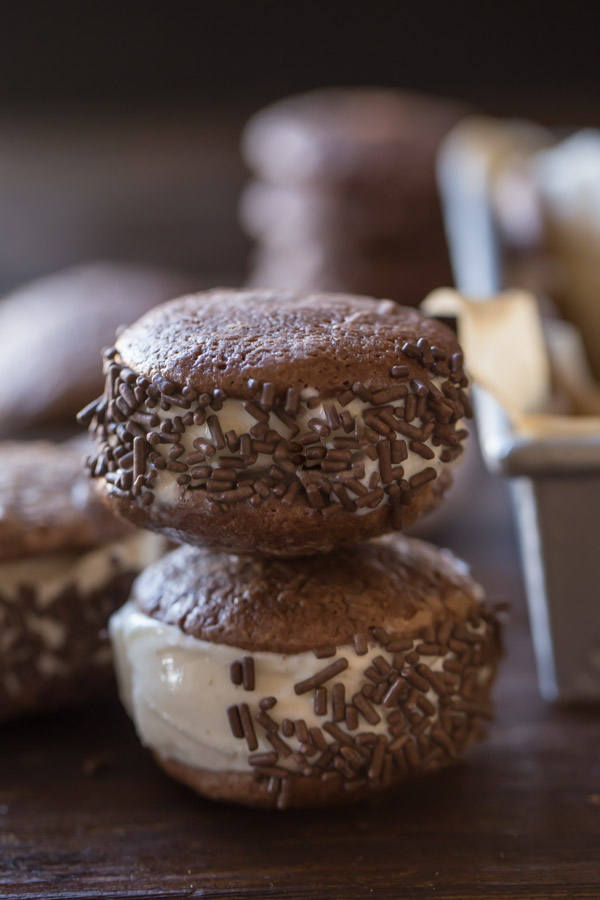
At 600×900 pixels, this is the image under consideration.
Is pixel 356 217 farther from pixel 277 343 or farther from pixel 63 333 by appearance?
pixel 277 343

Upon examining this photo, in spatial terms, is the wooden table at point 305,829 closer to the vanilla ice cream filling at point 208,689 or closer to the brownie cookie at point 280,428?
the vanilla ice cream filling at point 208,689

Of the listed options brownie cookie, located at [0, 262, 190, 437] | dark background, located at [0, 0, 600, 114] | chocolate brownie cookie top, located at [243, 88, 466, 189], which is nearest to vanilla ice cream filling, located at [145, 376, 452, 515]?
brownie cookie, located at [0, 262, 190, 437]

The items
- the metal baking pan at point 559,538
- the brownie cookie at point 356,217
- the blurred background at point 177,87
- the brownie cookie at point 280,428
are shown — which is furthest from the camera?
the blurred background at point 177,87

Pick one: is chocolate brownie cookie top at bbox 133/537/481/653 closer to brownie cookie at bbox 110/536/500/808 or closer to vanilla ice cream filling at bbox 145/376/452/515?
brownie cookie at bbox 110/536/500/808

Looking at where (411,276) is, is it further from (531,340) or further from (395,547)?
(395,547)

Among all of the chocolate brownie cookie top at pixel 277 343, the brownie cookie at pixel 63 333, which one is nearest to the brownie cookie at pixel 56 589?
the chocolate brownie cookie top at pixel 277 343
